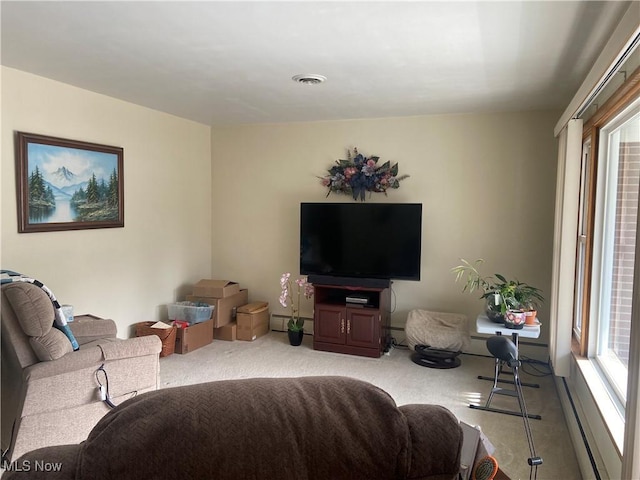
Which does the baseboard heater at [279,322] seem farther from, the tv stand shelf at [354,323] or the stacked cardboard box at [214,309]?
the tv stand shelf at [354,323]

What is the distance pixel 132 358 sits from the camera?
2883 millimetres

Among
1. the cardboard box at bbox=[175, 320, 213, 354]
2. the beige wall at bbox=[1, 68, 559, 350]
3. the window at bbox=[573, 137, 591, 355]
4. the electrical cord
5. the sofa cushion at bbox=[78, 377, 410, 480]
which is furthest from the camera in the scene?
the cardboard box at bbox=[175, 320, 213, 354]

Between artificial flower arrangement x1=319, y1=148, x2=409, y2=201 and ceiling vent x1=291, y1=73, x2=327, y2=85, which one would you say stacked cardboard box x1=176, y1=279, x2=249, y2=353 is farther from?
ceiling vent x1=291, y1=73, x2=327, y2=85

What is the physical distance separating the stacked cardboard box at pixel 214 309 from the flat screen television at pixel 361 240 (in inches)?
32.9

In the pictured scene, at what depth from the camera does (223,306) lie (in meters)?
4.92

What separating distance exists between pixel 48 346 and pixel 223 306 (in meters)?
2.42

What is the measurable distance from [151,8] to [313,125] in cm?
A: 299

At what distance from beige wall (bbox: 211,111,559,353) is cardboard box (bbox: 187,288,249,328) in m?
0.36

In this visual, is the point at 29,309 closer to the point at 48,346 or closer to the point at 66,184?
the point at 48,346

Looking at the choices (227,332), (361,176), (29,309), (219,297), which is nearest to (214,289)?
(219,297)

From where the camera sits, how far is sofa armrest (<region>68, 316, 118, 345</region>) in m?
3.29

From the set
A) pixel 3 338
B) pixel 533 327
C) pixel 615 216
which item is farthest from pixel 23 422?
pixel 615 216

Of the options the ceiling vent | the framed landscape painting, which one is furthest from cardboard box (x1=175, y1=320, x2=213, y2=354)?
the ceiling vent

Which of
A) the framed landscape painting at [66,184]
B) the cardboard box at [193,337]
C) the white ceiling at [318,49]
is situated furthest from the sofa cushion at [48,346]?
the cardboard box at [193,337]
